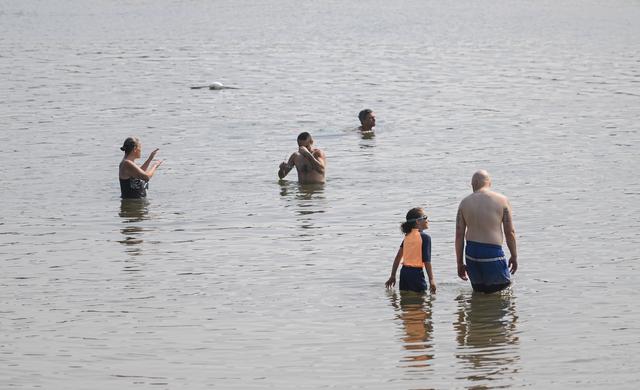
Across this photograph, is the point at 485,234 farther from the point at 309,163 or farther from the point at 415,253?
the point at 309,163

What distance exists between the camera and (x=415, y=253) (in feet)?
46.6

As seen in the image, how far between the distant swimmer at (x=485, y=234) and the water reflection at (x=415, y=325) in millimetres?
655

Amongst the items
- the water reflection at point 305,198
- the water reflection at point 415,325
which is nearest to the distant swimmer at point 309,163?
the water reflection at point 305,198

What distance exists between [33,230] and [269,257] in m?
4.41

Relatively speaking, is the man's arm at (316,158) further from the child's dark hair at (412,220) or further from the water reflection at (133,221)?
the child's dark hair at (412,220)

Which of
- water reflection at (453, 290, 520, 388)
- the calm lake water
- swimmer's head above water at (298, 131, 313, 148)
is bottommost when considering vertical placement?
water reflection at (453, 290, 520, 388)

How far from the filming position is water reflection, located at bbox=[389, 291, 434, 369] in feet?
40.0

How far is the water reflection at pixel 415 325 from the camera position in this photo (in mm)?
12203

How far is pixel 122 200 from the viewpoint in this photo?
843 inches

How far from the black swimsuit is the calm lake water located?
363 millimetres

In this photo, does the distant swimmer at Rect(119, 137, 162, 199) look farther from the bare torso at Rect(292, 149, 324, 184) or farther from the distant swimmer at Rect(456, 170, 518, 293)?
the distant swimmer at Rect(456, 170, 518, 293)

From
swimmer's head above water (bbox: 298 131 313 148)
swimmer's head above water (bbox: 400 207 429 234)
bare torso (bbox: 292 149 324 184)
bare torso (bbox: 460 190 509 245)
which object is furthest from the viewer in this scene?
bare torso (bbox: 292 149 324 184)

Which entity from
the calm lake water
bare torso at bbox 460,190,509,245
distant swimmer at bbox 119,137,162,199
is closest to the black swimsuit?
distant swimmer at bbox 119,137,162,199

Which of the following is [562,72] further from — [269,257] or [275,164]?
[269,257]
